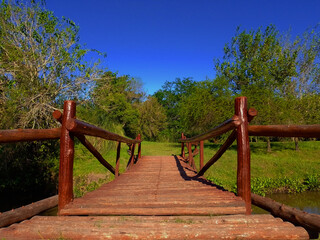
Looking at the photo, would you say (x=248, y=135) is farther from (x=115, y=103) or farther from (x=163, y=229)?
(x=115, y=103)

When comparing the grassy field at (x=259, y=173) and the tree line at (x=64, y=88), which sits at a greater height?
the tree line at (x=64, y=88)

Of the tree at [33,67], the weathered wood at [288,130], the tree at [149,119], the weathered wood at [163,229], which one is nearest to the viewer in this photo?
the weathered wood at [163,229]

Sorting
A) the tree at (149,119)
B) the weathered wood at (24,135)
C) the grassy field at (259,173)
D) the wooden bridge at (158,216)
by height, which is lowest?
the grassy field at (259,173)

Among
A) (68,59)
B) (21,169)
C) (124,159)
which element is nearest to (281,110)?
(124,159)

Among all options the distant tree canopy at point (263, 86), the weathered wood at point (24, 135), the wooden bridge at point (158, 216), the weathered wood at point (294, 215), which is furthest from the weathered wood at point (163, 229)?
the distant tree canopy at point (263, 86)

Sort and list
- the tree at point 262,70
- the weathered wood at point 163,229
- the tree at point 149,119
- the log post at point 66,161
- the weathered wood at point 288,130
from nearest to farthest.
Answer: the weathered wood at point 163,229, the weathered wood at point 288,130, the log post at point 66,161, the tree at point 262,70, the tree at point 149,119

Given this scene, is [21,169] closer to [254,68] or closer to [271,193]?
→ [271,193]

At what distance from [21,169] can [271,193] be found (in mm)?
11594

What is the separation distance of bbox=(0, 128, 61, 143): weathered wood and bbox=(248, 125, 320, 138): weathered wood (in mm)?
2264

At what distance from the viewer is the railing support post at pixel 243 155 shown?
7.82 feet

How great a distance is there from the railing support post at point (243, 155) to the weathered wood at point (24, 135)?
2.12 m

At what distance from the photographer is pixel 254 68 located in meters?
16.2

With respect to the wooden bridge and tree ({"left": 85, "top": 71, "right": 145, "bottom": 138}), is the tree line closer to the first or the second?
tree ({"left": 85, "top": 71, "right": 145, "bottom": 138})

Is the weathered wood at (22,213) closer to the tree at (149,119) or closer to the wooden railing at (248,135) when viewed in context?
the wooden railing at (248,135)
